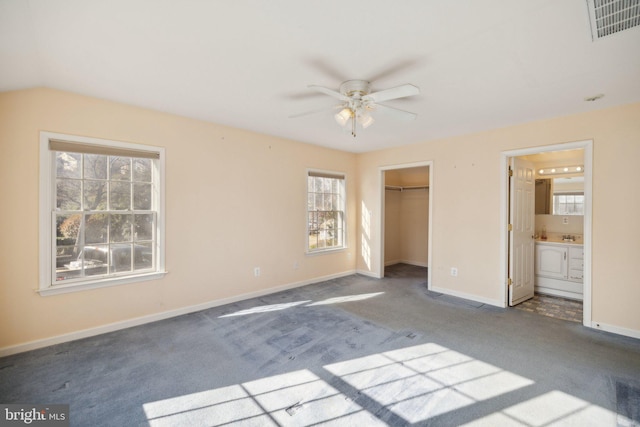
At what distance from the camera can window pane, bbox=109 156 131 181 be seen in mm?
3232

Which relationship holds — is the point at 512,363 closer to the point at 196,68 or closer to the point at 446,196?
the point at 446,196

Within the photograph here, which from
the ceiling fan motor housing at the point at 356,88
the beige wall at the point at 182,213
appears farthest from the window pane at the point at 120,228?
the ceiling fan motor housing at the point at 356,88

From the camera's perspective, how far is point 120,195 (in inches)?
129

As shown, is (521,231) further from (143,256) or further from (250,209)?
(143,256)

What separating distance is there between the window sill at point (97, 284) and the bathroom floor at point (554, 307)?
488cm

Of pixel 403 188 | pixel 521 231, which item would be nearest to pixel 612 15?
pixel 521 231

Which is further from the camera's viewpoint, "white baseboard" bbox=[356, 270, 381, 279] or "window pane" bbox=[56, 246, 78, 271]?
"white baseboard" bbox=[356, 270, 381, 279]

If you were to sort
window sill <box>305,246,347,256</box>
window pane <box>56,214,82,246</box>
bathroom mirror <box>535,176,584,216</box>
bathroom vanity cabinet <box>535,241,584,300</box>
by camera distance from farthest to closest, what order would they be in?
window sill <box>305,246,347,256</box> < bathroom mirror <box>535,176,584,216</box> < bathroom vanity cabinet <box>535,241,584,300</box> < window pane <box>56,214,82,246</box>

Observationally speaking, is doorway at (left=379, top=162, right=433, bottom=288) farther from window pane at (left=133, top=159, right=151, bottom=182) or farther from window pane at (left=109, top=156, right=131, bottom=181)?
window pane at (left=109, top=156, right=131, bottom=181)

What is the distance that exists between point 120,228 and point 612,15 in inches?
177

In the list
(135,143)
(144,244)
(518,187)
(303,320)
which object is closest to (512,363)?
(303,320)

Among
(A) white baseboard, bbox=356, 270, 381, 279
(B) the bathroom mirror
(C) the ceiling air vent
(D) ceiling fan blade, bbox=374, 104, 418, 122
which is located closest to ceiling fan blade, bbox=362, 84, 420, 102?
(D) ceiling fan blade, bbox=374, 104, 418, 122

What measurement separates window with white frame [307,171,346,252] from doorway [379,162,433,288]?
5.15 ft

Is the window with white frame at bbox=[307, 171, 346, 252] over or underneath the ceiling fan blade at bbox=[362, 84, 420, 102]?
underneath
